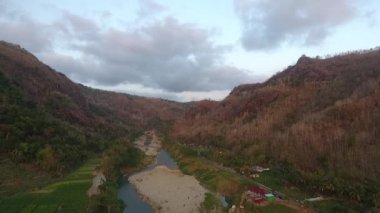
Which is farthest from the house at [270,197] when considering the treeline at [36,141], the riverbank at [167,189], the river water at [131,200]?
the treeline at [36,141]

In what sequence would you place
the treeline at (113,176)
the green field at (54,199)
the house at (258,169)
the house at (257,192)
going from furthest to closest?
the house at (258,169), the house at (257,192), the treeline at (113,176), the green field at (54,199)

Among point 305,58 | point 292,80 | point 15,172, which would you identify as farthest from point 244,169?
point 305,58

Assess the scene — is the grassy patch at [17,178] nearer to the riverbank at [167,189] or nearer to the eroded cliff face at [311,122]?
the riverbank at [167,189]

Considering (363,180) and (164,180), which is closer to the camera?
(363,180)

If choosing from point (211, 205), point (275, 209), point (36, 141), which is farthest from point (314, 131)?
point (36, 141)

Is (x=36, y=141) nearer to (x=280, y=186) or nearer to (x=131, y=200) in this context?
(x=131, y=200)

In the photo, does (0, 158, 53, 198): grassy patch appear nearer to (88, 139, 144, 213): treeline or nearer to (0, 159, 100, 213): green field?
(0, 159, 100, 213): green field

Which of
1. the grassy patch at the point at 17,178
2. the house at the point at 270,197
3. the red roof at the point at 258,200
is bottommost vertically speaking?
the red roof at the point at 258,200

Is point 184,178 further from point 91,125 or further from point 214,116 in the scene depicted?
point 214,116
